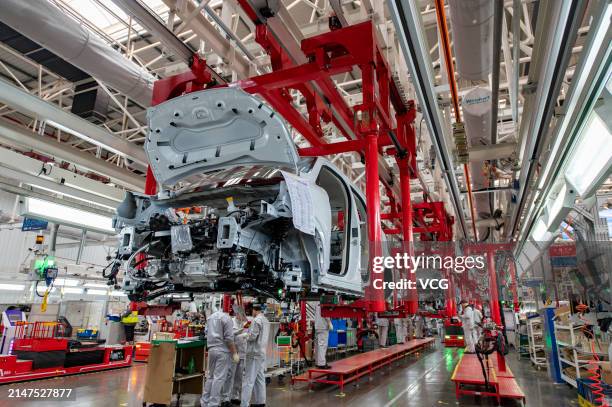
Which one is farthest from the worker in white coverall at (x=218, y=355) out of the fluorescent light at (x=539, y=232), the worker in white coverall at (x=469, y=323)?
the worker in white coverall at (x=469, y=323)

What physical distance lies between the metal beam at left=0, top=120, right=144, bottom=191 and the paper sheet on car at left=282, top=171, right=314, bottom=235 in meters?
5.98

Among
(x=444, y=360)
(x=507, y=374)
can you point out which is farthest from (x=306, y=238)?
(x=444, y=360)

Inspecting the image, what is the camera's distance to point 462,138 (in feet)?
17.6

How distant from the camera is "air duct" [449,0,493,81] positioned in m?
3.56

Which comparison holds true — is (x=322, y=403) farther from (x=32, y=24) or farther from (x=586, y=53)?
(x=32, y=24)

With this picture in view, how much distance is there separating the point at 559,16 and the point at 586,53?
491 mm

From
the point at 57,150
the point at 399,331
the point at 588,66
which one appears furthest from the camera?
the point at 399,331

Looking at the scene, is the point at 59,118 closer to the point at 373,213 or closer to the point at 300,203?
the point at 300,203

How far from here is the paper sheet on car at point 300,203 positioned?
3.15 metres

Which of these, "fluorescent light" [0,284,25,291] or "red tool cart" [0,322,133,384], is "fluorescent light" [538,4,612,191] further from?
"fluorescent light" [0,284,25,291]

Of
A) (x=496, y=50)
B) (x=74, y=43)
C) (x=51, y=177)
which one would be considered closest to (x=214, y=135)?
(x=74, y=43)

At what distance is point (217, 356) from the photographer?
5922 mm

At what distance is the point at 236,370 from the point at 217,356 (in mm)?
821

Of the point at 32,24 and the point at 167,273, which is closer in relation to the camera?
the point at 167,273
